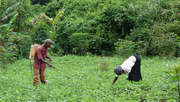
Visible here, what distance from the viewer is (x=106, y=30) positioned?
15570 millimetres

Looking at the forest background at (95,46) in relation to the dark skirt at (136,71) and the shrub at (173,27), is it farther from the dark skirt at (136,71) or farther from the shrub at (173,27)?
the dark skirt at (136,71)

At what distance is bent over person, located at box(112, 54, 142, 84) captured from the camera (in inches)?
236

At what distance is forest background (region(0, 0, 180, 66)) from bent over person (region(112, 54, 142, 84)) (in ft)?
17.1

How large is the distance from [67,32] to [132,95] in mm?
10150

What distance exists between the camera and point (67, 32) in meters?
15.1

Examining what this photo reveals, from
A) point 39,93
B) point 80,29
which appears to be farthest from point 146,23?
point 39,93

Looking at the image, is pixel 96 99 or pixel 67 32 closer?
pixel 96 99

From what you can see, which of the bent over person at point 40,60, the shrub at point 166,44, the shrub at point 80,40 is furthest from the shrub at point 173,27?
the bent over person at point 40,60

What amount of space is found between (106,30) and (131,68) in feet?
30.8

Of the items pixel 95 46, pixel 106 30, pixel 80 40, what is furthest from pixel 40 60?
pixel 106 30

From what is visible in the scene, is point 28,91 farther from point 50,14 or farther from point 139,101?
point 50,14

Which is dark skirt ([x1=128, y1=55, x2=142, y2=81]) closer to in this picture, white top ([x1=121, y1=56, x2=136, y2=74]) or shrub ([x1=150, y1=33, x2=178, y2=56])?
white top ([x1=121, y1=56, x2=136, y2=74])

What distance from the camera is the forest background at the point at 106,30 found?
40.0 feet

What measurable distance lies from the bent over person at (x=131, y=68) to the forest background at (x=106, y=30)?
521 cm
